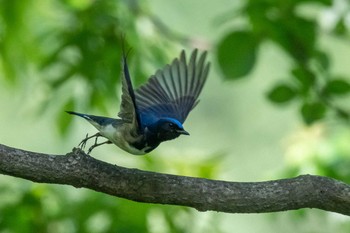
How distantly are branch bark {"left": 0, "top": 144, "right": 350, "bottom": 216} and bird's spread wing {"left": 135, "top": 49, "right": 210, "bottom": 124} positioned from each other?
886mm

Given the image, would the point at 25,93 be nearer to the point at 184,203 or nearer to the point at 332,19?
the point at 332,19

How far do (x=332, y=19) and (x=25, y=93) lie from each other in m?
1.83

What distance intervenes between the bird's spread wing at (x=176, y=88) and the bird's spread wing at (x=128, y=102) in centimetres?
52

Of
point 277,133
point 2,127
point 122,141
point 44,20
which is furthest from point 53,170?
point 277,133

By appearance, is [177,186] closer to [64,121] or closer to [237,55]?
[237,55]

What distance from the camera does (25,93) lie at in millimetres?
6008

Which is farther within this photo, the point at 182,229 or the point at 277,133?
the point at 277,133

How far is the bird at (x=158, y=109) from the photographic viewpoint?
12.3 ft

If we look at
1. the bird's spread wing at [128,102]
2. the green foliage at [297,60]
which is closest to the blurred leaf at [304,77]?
the green foliage at [297,60]

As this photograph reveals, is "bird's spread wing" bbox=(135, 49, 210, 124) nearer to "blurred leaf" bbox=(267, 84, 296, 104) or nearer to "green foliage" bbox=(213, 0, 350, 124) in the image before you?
"green foliage" bbox=(213, 0, 350, 124)

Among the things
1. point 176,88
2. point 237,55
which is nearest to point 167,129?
point 176,88

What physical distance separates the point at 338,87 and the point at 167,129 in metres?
1.52

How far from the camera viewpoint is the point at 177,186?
3564 mm

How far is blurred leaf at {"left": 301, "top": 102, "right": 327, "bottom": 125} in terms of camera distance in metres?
5.25
